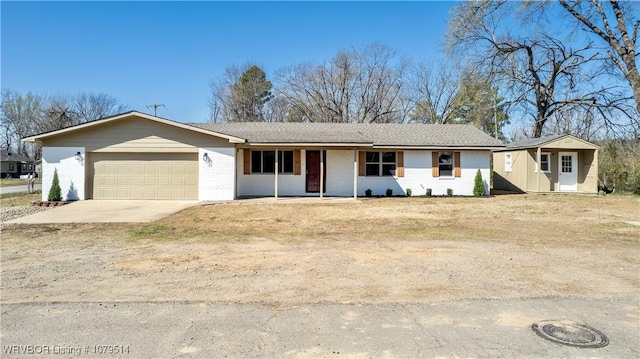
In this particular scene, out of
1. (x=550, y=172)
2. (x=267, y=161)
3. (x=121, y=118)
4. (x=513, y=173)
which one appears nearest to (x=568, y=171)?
(x=550, y=172)

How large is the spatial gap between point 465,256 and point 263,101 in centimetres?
2947

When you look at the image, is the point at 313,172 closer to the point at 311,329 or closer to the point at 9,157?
the point at 311,329

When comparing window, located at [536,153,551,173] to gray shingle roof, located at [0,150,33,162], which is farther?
gray shingle roof, located at [0,150,33,162]

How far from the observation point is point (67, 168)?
1368 cm

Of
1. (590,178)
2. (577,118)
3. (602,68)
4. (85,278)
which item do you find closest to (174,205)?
(85,278)

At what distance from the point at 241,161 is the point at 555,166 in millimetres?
16802

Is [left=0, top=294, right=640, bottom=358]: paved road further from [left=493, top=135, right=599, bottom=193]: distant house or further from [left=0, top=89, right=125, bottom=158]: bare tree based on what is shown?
[left=0, top=89, right=125, bottom=158]: bare tree

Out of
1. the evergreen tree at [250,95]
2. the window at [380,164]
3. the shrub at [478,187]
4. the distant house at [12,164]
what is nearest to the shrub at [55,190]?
the window at [380,164]

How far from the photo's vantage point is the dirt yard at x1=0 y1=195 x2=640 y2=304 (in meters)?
4.21

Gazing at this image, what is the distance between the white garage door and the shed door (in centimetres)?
1894

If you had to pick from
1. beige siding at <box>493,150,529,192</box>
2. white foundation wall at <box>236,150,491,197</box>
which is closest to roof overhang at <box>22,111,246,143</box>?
white foundation wall at <box>236,150,491,197</box>

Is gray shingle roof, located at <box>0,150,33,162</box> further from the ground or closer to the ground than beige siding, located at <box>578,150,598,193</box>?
further from the ground

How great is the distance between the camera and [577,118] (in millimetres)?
28312

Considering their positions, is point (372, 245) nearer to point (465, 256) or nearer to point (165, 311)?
point (465, 256)
